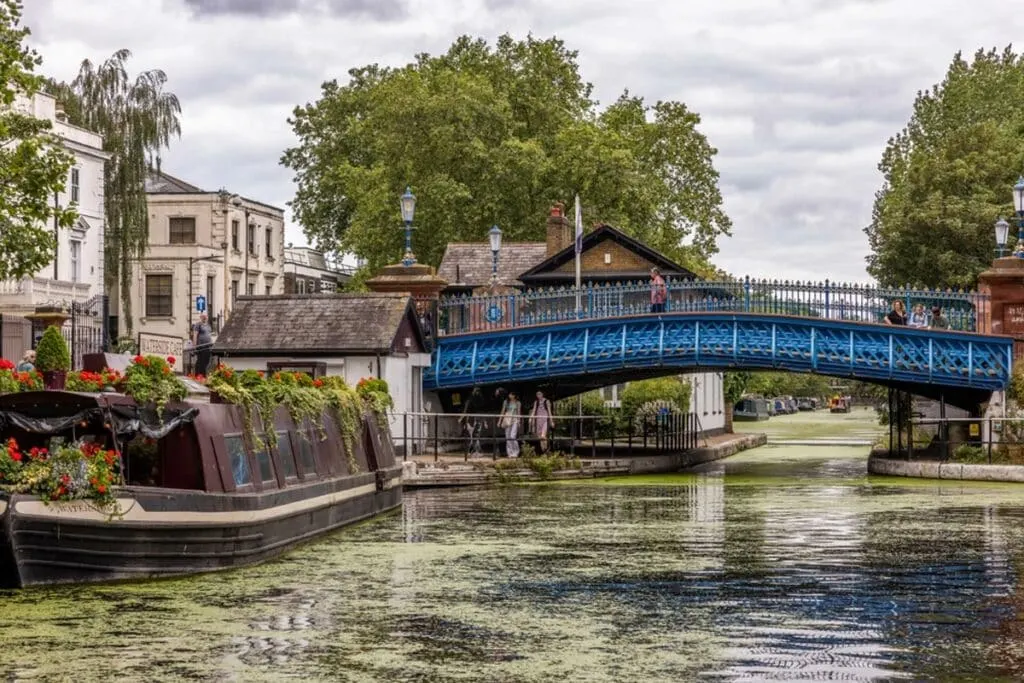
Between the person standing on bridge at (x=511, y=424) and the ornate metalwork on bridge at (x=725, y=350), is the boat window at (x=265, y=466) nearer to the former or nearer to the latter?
the person standing on bridge at (x=511, y=424)

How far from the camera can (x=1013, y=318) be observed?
1572 inches

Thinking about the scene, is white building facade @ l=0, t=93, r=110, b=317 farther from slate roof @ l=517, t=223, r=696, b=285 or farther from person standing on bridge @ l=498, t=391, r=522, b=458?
person standing on bridge @ l=498, t=391, r=522, b=458

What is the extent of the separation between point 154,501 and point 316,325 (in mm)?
21608

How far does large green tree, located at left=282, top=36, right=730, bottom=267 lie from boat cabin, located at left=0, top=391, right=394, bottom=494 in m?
41.2

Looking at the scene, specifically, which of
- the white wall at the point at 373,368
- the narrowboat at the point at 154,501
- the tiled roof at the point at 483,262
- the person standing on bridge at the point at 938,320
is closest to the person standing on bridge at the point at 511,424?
the white wall at the point at 373,368

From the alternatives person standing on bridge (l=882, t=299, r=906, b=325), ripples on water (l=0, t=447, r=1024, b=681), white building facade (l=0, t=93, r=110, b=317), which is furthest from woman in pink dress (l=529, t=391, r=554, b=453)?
white building facade (l=0, t=93, r=110, b=317)

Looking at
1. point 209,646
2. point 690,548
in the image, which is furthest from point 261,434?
point 209,646

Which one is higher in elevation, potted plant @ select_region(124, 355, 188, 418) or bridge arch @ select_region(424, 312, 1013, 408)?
bridge arch @ select_region(424, 312, 1013, 408)

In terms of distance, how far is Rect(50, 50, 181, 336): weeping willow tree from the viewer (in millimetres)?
61656

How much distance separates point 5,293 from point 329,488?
101ft

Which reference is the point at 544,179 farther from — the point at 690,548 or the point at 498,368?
the point at 690,548

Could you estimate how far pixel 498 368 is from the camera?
139ft

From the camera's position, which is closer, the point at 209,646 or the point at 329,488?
the point at 209,646

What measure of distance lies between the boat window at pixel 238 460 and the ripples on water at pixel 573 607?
3.56ft
